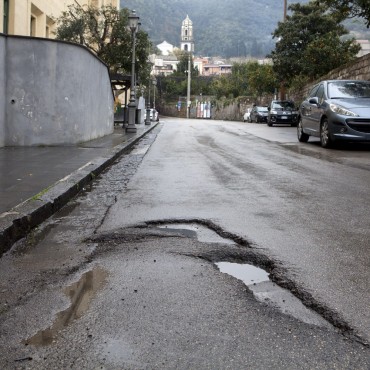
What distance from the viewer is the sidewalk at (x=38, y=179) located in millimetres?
4324

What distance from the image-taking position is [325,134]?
39.9ft

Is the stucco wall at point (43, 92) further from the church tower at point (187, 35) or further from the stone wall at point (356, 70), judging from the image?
the church tower at point (187, 35)

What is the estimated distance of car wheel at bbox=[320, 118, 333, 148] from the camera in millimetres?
11909

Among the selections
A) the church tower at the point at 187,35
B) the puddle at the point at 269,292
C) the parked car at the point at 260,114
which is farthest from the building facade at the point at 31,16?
the church tower at the point at 187,35

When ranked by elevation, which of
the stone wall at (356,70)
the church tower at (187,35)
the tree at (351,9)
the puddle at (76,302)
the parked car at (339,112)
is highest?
the church tower at (187,35)

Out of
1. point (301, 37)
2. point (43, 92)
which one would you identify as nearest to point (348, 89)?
point (43, 92)

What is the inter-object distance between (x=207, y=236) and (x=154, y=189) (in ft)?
8.12

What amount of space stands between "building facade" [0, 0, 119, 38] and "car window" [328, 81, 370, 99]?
34.2ft

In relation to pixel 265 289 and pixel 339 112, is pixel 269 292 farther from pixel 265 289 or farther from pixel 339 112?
pixel 339 112

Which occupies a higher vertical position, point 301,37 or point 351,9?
point 301,37

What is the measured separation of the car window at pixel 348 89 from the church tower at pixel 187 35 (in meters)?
163

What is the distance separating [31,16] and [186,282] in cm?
2117

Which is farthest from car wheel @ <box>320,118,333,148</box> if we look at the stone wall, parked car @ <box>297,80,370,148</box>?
the stone wall

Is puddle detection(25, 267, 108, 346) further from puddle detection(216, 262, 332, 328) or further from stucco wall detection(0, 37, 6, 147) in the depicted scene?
stucco wall detection(0, 37, 6, 147)
